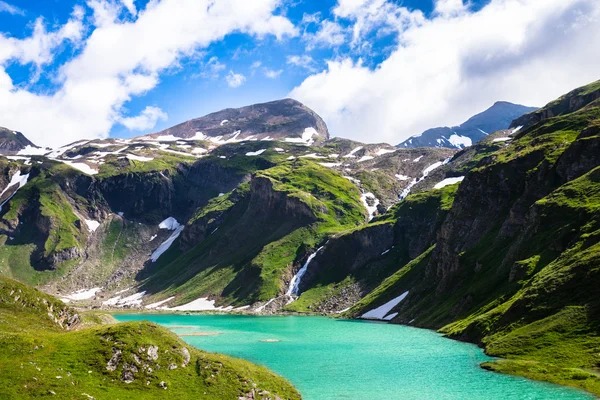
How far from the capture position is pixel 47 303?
187 ft

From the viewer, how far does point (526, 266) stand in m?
79.8

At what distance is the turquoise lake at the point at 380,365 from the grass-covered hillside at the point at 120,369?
9052mm

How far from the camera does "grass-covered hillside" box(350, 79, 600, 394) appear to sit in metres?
54.4

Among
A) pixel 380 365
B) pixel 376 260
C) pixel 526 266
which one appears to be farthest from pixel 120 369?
pixel 376 260

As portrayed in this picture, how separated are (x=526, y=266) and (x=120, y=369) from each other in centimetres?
6859

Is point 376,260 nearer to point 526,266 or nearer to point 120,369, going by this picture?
point 526,266

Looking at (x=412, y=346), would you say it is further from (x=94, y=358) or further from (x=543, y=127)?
(x=543, y=127)

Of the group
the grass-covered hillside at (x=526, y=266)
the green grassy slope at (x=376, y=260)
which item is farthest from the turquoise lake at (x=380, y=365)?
the green grassy slope at (x=376, y=260)

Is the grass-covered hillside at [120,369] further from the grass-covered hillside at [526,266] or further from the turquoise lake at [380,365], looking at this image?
the grass-covered hillside at [526,266]

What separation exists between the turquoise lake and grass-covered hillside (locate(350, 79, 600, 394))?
12.7ft

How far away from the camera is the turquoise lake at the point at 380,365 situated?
4491 cm

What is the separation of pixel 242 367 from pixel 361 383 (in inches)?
578

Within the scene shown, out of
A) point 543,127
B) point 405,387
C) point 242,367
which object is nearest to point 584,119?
point 543,127

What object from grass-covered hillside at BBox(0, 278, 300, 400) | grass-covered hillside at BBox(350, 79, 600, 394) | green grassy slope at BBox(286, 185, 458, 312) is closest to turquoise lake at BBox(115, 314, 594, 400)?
grass-covered hillside at BBox(350, 79, 600, 394)
